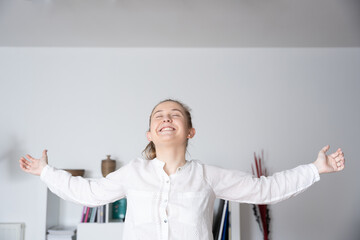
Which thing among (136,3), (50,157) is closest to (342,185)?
(136,3)

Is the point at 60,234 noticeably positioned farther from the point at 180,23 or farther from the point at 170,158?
the point at 180,23

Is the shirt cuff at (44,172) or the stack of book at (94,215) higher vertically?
the shirt cuff at (44,172)

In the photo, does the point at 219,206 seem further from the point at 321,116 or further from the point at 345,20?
the point at 345,20

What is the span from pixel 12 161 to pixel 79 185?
6.62ft

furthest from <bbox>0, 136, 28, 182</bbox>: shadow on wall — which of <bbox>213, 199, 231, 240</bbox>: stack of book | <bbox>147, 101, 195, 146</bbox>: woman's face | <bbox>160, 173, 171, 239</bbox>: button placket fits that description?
<bbox>160, 173, 171, 239</bbox>: button placket

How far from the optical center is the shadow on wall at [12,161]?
3.25 meters

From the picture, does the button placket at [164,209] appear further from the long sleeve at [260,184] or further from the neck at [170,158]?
the long sleeve at [260,184]

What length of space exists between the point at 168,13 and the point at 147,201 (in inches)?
69.3

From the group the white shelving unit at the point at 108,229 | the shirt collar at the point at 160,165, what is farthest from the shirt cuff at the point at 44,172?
the white shelving unit at the point at 108,229

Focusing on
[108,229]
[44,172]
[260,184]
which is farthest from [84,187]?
[108,229]

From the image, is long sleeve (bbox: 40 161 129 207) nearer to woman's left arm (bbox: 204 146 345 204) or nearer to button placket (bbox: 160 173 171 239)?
button placket (bbox: 160 173 171 239)

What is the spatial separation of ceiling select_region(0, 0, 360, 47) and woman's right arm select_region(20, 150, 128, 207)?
148 cm

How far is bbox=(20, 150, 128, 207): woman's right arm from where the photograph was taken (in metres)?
1.54

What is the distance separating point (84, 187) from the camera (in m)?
1.56
